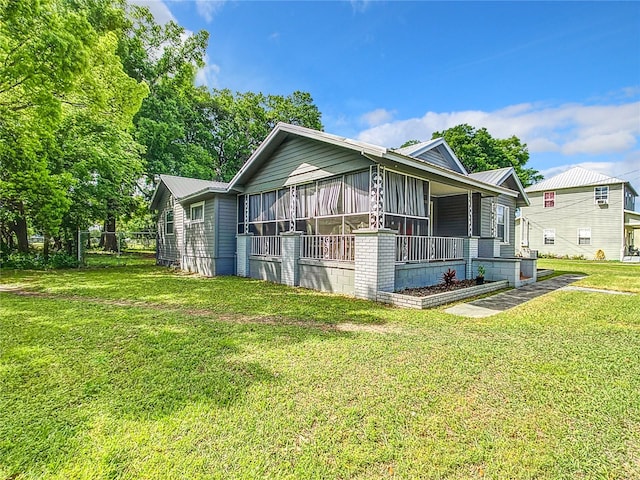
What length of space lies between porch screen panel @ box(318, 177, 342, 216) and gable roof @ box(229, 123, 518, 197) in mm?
1241

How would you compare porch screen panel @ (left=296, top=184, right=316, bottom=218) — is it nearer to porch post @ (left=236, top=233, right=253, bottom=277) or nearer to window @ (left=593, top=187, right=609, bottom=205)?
porch post @ (left=236, top=233, right=253, bottom=277)

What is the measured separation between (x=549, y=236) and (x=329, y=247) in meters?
25.5

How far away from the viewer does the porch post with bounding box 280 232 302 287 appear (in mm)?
9906

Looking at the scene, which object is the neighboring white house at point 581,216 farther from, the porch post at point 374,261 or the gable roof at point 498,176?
the porch post at point 374,261

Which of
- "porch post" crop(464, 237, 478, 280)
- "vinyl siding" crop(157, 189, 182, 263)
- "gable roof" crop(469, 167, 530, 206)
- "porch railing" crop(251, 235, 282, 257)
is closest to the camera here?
"porch post" crop(464, 237, 478, 280)

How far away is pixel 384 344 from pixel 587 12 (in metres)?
13.9

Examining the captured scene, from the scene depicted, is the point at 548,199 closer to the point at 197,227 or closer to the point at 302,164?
the point at 302,164

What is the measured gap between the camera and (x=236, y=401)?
283 centimetres

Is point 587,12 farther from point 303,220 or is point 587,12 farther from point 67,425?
point 67,425

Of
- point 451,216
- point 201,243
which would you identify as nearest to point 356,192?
point 451,216

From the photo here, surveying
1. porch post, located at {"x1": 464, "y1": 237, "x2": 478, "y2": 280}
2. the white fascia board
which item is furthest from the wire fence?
porch post, located at {"x1": 464, "y1": 237, "x2": 478, "y2": 280}

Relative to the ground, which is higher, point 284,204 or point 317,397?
point 284,204

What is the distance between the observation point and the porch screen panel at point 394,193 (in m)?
8.25

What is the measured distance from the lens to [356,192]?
8.60 meters
